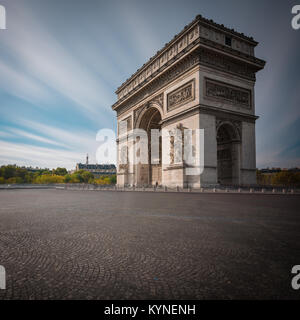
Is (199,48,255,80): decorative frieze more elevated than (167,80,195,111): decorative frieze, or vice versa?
(199,48,255,80): decorative frieze

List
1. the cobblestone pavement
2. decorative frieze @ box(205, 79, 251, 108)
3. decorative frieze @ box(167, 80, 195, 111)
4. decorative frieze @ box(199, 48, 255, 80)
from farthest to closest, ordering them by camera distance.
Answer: decorative frieze @ box(167, 80, 195, 111) < decorative frieze @ box(205, 79, 251, 108) < decorative frieze @ box(199, 48, 255, 80) < the cobblestone pavement

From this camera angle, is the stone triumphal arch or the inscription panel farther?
the inscription panel

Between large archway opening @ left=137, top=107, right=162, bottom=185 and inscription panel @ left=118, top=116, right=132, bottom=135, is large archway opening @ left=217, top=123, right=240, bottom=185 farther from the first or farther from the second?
inscription panel @ left=118, top=116, right=132, bottom=135

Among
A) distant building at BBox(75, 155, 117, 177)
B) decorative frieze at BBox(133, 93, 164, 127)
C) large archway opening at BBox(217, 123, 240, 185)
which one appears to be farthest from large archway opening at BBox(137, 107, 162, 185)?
distant building at BBox(75, 155, 117, 177)

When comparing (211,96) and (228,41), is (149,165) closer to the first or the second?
(211,96)

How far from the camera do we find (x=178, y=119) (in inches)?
883

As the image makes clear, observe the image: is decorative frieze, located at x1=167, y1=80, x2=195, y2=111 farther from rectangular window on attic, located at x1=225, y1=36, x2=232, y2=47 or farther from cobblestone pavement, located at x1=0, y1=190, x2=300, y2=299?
cobblestone pavement, located at x1=0, y1=190, x2=300, y2=299

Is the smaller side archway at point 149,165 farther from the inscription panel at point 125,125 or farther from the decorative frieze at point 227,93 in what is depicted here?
the decorative frieze at point 227,93

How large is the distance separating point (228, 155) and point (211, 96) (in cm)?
689

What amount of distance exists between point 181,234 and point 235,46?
24.8m

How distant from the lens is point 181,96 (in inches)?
877

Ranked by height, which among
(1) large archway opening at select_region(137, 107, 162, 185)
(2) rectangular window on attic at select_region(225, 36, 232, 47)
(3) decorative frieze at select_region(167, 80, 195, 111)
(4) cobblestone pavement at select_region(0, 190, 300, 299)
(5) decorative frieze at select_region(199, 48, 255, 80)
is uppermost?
(2) rectangular window on attic at select_region(225, 36, 232, 47)

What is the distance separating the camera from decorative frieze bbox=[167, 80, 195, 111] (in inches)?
823

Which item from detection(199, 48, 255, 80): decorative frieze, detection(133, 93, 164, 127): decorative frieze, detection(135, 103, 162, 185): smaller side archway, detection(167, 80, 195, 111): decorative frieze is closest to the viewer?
detection(199, 48, 255, 80): decorative frieze
